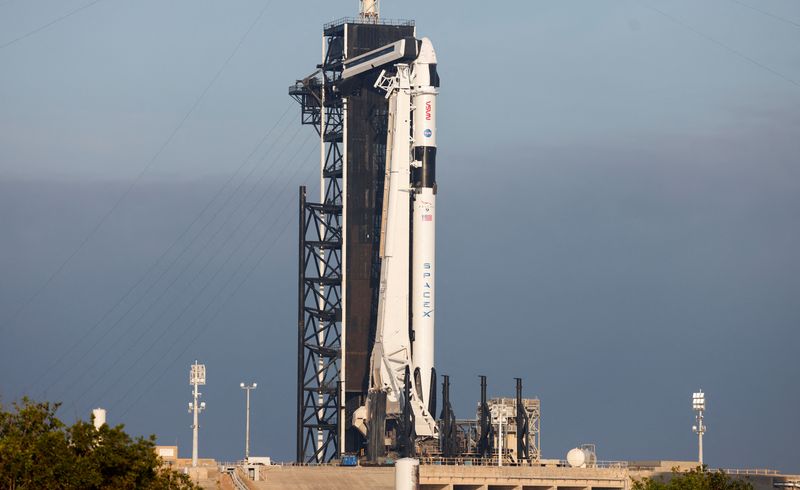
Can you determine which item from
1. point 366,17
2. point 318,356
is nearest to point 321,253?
point 318,356

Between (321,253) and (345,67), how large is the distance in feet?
49.5

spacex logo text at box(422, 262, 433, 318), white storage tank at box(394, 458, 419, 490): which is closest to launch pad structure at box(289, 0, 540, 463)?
Answer: spacex logo text at box(422, 262, 433, 318)

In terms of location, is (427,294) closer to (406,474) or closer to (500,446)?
(500,446)

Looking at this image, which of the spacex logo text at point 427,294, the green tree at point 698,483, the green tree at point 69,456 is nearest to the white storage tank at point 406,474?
the green tree at point 69,456

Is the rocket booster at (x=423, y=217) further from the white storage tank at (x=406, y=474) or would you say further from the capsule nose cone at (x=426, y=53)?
the white storage tank at (x=406, y=474)

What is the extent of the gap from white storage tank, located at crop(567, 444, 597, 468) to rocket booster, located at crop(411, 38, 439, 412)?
491 inches

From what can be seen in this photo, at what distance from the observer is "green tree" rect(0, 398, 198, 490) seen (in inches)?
3066

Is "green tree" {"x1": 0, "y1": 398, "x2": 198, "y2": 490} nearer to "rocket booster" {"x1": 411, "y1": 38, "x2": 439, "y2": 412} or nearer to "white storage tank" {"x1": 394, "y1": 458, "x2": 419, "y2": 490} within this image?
"white storage tank" {"x1": 394, "y1": 458, "x2": 419, "y2": 490}

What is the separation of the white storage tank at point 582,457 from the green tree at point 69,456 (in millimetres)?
63317

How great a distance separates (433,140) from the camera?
5600 inches

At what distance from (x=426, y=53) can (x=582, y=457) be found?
34231 millimetres

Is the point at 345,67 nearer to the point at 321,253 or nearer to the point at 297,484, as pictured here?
the point at 321,253

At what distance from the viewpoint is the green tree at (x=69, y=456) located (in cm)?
7788

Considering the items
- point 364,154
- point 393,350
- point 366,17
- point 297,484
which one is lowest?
point 297,484
